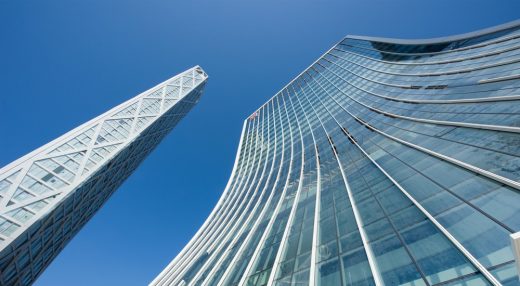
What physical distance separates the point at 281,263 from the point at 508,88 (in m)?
17.5

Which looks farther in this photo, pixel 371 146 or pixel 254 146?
pixel 254 146

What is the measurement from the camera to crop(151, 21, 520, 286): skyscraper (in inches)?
313

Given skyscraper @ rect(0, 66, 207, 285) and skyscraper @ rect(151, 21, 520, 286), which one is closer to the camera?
skyscraper @ rect(151, 21, 520, 286)

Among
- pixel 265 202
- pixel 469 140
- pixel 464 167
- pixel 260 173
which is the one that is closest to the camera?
pixel 464 167

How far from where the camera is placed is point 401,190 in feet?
39.8

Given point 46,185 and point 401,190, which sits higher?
point 46,185

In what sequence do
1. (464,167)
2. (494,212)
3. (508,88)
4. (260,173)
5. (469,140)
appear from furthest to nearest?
(260,173) < (508,88) < (469,140) < (464,167) < (494,212)

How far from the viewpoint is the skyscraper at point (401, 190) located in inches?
313

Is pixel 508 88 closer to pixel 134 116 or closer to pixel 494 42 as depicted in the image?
pixel 494 42

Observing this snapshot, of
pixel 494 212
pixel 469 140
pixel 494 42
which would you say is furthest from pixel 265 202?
pixel 494 42

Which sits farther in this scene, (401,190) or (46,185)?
(46,185)

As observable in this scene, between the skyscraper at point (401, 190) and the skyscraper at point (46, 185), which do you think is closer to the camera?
the skyscraper at point (401, 190)

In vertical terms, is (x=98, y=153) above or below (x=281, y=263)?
above

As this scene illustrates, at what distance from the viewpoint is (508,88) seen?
15.1m
